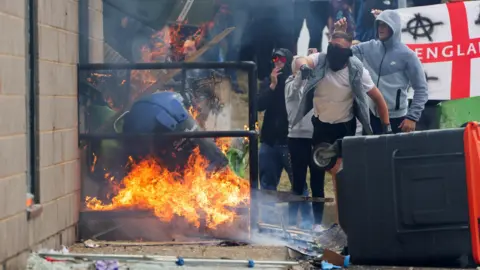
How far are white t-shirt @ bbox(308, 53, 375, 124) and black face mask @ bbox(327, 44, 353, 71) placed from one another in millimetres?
50

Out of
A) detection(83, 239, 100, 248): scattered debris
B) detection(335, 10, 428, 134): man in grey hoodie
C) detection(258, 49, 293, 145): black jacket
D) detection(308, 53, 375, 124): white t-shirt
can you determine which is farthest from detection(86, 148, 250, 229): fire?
detection(335, 10, 428, 134): man in grey hoodie

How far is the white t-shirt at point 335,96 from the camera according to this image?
7.09 meters

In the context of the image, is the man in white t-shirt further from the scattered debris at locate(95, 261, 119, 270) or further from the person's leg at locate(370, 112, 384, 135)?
the scattered debris at locate(95, 261, 119, 270)

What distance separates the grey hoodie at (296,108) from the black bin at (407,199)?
1986 millimetres

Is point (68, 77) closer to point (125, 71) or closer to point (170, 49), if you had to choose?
point (125, 71)

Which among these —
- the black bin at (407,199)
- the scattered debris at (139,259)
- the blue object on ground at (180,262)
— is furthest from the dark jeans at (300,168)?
the blue object on ground at (180,262)

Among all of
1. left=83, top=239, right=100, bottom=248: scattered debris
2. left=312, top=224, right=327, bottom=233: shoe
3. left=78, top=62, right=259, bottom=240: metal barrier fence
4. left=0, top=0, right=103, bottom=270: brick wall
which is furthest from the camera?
left=312, top=224, right=327, bottom=233: shoe

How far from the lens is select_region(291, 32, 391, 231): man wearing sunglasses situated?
7.01 m

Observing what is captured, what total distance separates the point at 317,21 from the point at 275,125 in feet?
7.09

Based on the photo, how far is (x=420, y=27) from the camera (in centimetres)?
927

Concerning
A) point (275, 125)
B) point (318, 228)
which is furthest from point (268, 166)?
point (318, 228)

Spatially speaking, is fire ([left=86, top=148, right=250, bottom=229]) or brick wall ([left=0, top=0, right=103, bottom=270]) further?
fire ([left=86, top=148, right=250, bottom=229])

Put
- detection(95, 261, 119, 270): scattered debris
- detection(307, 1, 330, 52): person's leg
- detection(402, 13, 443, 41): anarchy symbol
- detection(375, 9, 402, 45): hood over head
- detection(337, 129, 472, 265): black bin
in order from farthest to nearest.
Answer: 1. detection(307, 1, 330, 52): person's leg
2. detection(402, 13, 443, 41): anarchy symbol
3. detection(375, 9, 402, 45): hood over head
4. detection(337, 129, 472, 265): black bin
5. detection(95, 261, 119, 270): scattered debris

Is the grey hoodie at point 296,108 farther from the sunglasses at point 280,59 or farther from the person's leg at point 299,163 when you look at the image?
the sunglasses at point 280,59
